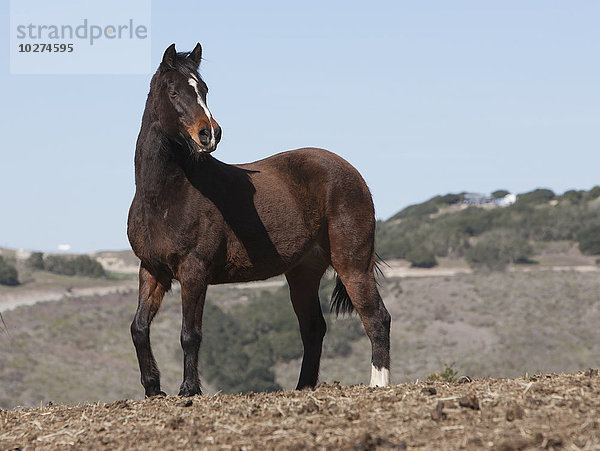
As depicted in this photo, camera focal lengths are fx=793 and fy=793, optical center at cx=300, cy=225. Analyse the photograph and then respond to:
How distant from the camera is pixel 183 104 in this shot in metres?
8.26

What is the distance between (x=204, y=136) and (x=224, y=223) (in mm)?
1153

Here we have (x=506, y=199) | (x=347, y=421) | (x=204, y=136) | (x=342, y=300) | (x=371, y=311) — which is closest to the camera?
(x=347, y=421)

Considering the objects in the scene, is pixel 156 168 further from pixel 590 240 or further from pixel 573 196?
pixel 573 196

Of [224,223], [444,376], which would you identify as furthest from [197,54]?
[444,376]

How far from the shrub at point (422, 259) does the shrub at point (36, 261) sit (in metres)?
34.2

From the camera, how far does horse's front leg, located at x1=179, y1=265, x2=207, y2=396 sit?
8.13 metres

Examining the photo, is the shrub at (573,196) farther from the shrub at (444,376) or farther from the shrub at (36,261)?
the shrub at (444,376)

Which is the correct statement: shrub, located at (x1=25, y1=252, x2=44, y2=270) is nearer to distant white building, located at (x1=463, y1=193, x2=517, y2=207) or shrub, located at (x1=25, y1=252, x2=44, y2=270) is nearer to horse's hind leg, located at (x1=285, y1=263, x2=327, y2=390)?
distant white building, located at (x1=463, y1=193, x2=517, y2=207)

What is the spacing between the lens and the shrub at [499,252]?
72.4 m

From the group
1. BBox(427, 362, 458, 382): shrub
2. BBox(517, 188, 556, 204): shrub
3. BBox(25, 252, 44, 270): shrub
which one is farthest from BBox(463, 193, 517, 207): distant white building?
BBox(427, 362, 458, 382): shrub

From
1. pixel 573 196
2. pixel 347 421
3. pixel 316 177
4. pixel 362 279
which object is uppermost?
pixel 573 196

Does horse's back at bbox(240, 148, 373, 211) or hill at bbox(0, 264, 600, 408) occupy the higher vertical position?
horse's back at bbox(240, 148, 373, 211)

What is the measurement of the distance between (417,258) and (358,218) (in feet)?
214

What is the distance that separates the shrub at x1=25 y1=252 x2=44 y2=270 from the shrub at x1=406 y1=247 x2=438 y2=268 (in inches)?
1346
